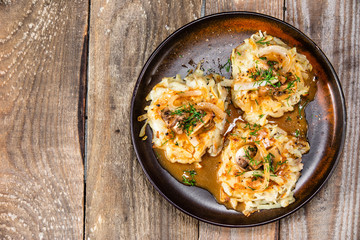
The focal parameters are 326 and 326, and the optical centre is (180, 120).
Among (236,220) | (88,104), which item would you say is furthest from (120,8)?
(236,220)

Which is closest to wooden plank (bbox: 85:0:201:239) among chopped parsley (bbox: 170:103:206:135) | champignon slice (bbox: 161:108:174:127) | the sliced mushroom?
champignon slice (bbox: 161:108:174:127)

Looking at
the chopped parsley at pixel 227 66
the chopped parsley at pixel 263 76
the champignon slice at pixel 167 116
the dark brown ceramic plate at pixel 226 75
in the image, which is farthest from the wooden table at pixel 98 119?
the chopped parsley at pixel 263 76

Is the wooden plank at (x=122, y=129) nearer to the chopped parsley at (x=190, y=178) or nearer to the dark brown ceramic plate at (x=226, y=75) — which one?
the dark brown ceramic plate at (x=226, y=75)

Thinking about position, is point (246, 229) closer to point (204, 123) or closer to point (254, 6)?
point (204, 123)

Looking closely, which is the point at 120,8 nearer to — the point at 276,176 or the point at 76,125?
the point at 76,125

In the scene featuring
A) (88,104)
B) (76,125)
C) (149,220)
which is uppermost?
(88,104)
